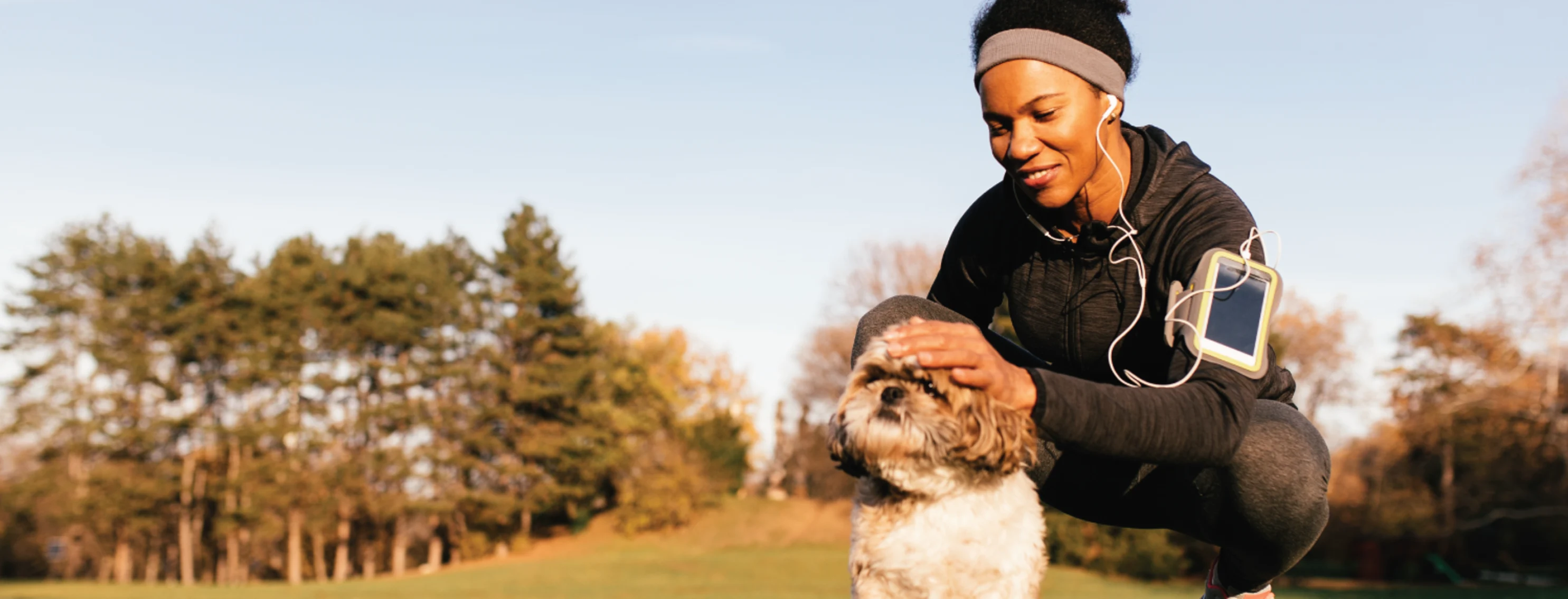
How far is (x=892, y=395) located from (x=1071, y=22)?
1224 mm

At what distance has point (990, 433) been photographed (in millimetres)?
2732

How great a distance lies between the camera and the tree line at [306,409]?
51969 mm

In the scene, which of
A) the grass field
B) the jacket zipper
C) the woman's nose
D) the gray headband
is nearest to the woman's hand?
the woman's nose

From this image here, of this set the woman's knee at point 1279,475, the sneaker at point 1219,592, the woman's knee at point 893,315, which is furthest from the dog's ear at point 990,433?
the sneaker at point 1219,592

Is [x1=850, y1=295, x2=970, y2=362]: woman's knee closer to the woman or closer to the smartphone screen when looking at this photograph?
the woman

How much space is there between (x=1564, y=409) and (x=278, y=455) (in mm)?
52153

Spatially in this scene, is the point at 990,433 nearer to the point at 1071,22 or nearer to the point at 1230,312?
the point at 1230,312

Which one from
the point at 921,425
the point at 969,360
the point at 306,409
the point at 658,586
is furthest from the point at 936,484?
the point at 306,409

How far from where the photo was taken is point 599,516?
65.8m

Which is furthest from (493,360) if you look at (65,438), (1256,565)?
(1256,565)

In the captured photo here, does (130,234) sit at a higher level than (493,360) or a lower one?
higher

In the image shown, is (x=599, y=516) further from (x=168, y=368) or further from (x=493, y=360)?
(x=168, y=368)

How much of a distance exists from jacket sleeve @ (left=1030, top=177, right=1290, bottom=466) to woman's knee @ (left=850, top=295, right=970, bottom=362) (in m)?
0.94

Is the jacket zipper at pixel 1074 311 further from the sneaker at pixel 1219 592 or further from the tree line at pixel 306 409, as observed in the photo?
the tree line at pixel 306 409
